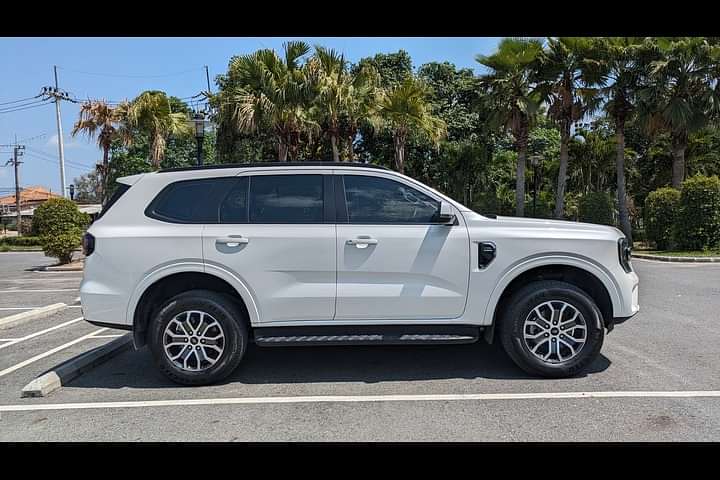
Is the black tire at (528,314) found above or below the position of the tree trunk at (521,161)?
below

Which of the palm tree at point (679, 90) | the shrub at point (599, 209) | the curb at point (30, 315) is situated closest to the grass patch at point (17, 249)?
the curb at point (30, 315)

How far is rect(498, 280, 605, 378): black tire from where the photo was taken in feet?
15.4

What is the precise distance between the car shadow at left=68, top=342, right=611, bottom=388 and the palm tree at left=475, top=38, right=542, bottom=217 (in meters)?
16.8

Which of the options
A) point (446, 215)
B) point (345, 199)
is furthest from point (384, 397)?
point (345, 199)

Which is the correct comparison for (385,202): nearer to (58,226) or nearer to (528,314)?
(528,314)

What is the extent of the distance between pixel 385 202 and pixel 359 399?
5.70ft

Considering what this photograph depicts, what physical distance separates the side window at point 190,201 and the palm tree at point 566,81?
18278 millimetres

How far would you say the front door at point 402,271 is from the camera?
4.66 metres

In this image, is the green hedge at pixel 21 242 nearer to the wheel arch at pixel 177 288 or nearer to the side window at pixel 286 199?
the wheel arch at pixel 177 288

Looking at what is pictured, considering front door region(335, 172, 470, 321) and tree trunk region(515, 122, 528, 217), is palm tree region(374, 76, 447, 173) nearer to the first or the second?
tree trunk region(515, 122, 528, 217)

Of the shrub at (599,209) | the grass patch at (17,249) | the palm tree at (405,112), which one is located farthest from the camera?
the grass patch at (17,249)
